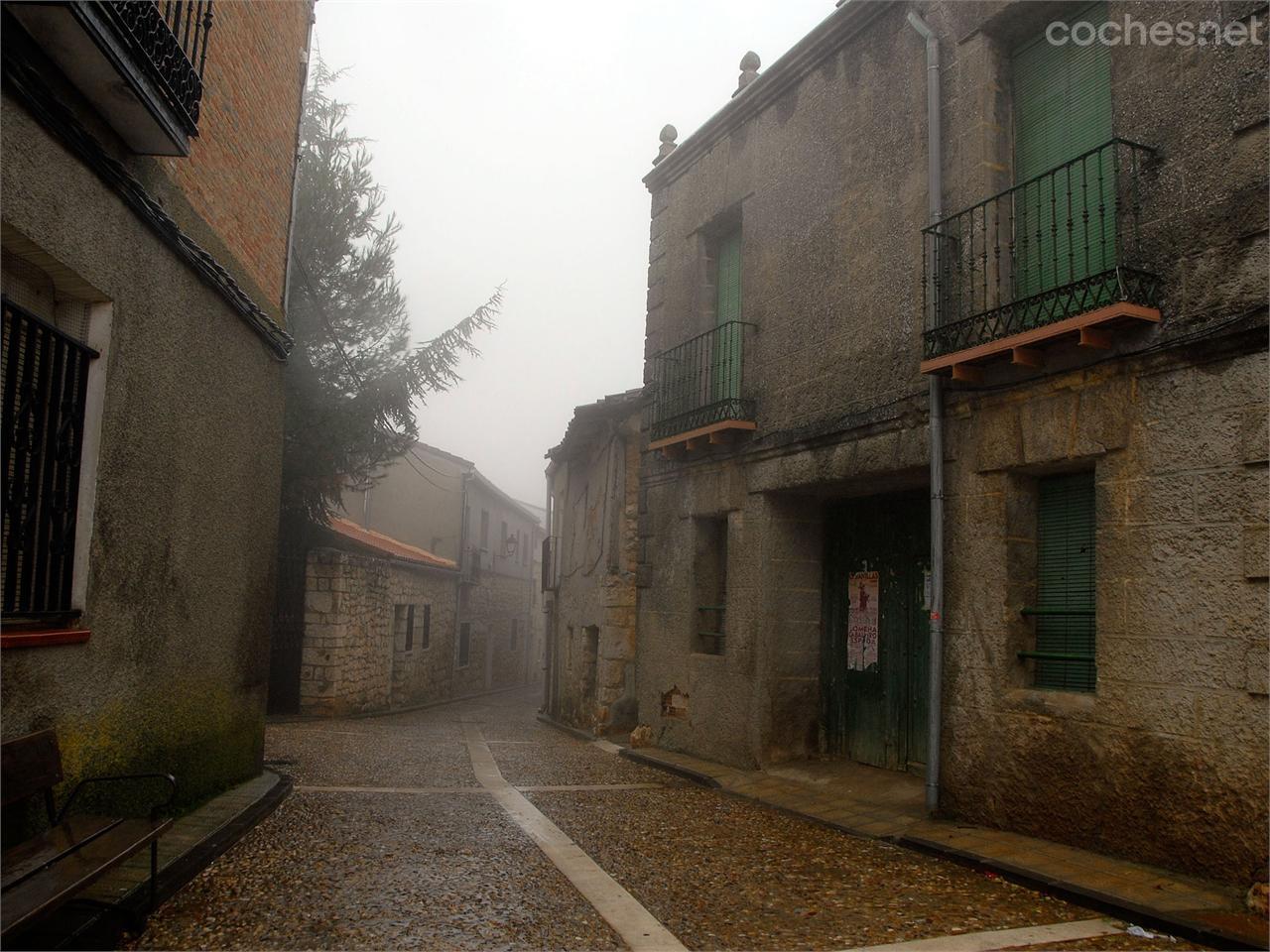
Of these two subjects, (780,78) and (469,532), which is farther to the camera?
(469,532)

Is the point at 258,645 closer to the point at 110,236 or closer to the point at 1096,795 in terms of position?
the point at 110,236

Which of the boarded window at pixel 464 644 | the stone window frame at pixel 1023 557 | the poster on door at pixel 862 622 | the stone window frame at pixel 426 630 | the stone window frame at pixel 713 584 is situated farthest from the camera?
the boarded window at pixel 464 644

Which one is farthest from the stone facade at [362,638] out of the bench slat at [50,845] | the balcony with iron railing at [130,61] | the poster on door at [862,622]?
the bench slat at [50,845]

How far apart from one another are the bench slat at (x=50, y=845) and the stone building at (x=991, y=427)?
4.78 m

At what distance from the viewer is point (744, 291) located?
9.58 meters

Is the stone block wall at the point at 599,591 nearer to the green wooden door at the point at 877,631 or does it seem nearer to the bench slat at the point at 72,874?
the green wooden door at the point at 877,631

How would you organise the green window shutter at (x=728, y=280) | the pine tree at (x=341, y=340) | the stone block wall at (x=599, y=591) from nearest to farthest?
the green window shutter at (x=728, y=280) → the stone block wall at (x=599, y=591) → the pine tree at (x=341, y=340)

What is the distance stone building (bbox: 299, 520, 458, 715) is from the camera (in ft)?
49.5

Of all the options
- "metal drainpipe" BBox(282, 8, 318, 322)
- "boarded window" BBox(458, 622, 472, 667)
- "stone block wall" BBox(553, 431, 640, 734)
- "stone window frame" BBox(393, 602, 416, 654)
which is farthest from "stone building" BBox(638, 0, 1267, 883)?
"boarded window" BBox(458, 622, 472, 667)

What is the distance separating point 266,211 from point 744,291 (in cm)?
431

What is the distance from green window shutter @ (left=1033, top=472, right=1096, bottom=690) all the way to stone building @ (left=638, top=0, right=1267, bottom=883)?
18 mm

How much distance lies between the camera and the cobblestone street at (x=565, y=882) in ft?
13.6

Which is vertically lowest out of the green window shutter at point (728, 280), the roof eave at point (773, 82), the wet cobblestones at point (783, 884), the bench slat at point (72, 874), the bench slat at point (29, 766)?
the wet cobblestones at point (783, 884)

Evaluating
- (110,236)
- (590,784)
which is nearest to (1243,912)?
(590,784)
